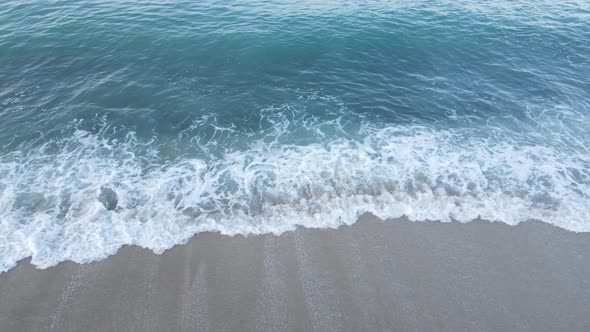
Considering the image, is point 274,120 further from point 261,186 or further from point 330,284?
point 330,284

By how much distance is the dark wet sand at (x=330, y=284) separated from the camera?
1293 cm

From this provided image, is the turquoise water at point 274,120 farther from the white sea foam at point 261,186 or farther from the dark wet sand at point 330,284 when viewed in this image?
the dark wet sand at point 330,284

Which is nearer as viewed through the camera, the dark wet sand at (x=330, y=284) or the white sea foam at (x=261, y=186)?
the dark wet sand at (x=330, y=284)

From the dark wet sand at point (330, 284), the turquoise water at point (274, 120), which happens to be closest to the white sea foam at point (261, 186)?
the turquoise water at point (274, 120)

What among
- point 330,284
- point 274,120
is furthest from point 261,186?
point 330,284

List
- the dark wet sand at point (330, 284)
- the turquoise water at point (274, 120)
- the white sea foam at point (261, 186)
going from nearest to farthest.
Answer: the dark wet sand at point (330, 284)
the white sea foam at point (261, 186)
the turquoise water at point (274, 120)

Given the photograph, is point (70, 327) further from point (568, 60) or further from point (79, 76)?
point (568, 60)

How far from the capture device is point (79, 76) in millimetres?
27328

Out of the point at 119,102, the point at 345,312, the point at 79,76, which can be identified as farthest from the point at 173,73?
the point at 345,312

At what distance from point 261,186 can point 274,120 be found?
6.50 metres

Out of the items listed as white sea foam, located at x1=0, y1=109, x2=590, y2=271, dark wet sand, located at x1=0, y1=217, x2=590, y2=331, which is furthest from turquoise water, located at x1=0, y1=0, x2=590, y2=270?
dark wet sand, located at x1=0, y1=217, x2=590, y2=331

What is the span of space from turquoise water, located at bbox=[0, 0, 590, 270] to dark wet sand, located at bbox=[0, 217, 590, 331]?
1.04m

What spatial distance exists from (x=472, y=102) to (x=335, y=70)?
1080 cm

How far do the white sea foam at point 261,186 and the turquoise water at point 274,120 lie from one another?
0.31 ft
